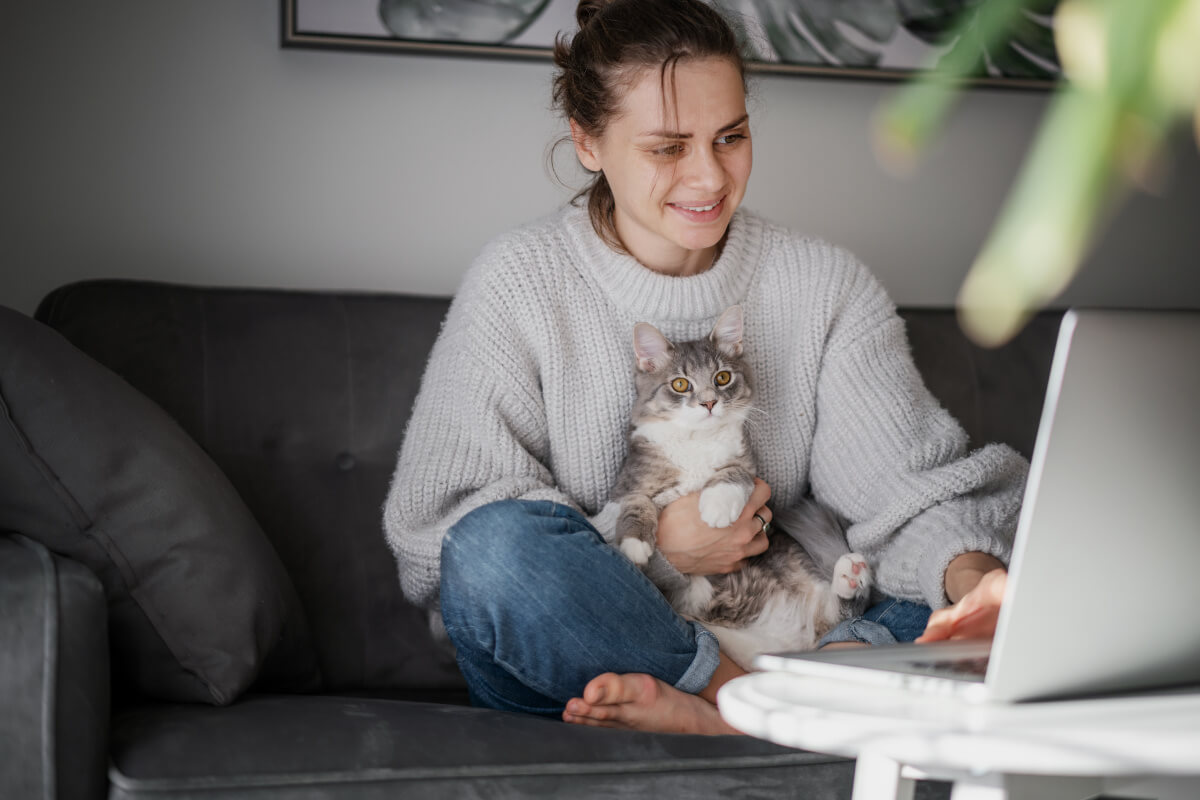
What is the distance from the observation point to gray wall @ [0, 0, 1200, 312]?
7.12ft

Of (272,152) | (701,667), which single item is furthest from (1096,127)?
(272,152)

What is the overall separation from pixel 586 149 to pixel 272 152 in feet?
2.59

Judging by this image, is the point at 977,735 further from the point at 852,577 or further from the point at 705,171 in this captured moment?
the point at 705,171

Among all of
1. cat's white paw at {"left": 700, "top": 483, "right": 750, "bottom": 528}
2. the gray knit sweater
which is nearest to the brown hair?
the gray knit sweater

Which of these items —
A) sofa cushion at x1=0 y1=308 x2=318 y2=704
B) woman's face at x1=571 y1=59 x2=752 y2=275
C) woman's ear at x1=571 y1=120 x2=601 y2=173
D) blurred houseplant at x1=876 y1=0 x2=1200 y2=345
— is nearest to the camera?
blurred houseplant at x1=876 y1=0 x2=1200 y2=345

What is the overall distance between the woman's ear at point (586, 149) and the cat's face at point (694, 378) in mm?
298

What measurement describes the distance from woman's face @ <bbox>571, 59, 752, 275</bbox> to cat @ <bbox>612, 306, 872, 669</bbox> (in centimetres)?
16

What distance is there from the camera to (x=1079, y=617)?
2.14ft

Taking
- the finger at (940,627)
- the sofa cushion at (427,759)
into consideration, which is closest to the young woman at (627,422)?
the sofa cushion at (427,759)

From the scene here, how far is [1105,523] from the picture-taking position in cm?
65

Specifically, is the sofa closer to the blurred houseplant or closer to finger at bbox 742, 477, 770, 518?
finger at bbox 742, 477, 770, 518

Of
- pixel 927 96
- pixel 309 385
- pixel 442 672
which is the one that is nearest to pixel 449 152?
pixel 309 385

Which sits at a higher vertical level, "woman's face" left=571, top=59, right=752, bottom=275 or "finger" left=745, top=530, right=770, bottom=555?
"woman's face" left=571, top=59, right=752, bottom=275

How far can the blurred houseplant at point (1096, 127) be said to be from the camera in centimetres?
34
